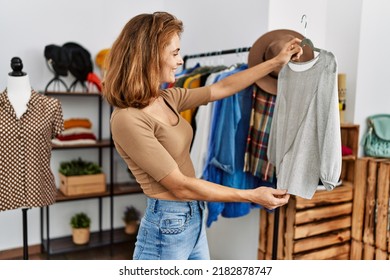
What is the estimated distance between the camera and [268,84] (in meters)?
1.72

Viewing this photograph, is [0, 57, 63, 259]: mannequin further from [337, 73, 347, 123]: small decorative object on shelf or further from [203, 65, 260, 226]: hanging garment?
[337, 73, 347, 123]: small decorative object on shelf

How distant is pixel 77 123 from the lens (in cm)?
268

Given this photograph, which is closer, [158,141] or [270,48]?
[158,141]

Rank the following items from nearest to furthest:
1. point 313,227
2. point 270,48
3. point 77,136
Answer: point 270,48, point 313,227, point 77,136

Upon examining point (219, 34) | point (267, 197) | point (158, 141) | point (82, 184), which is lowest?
point (82, 184)

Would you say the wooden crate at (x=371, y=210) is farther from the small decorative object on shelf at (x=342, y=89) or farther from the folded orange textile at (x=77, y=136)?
the folded orange textile at (x=77, y=136)

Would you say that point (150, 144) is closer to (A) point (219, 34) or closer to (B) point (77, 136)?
(A) point (219, 34)

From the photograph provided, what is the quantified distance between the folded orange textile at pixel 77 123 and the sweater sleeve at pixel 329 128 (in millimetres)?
1801

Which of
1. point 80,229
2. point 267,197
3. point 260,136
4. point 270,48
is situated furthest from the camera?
point 80,229

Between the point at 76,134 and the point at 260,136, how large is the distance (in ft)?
4.42

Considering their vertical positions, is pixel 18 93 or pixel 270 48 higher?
pixel 270 48

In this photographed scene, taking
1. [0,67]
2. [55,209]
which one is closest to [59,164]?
[55,209]

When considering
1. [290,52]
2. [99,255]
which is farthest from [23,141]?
[99,255]

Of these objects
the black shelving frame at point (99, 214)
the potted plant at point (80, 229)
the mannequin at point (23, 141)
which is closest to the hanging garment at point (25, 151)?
the mannequin at point (23, 141)
